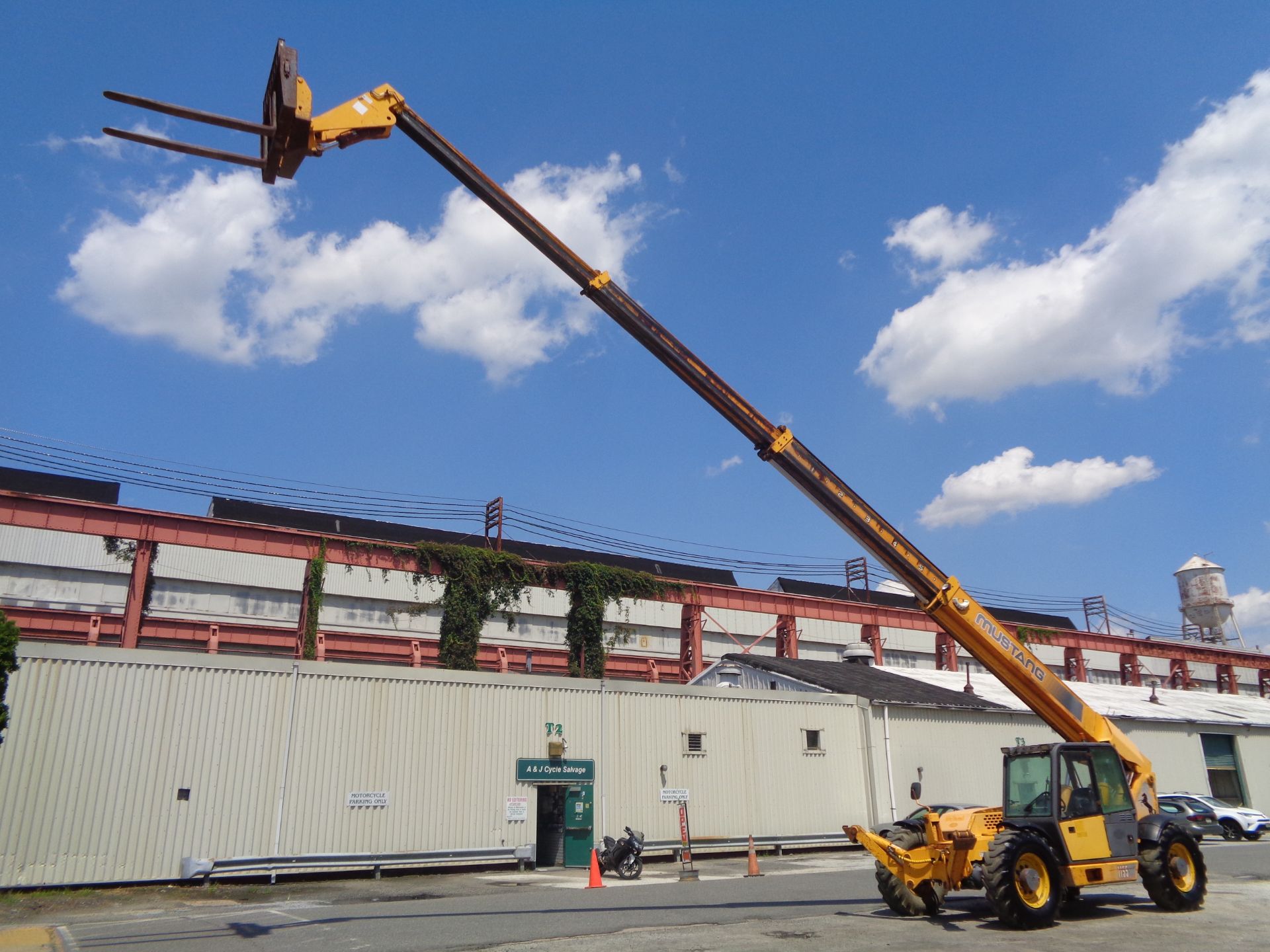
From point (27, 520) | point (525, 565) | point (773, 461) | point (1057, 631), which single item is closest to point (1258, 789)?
point (1057, 631)

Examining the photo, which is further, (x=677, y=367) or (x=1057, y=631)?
(x=1057, y=631)

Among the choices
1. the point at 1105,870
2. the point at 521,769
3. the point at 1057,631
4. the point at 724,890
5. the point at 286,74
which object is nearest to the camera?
the point at 286,74

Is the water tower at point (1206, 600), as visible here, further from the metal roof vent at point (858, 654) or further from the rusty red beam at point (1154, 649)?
the metal roof vent at point (858, 654)

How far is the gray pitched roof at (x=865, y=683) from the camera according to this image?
1055 inches

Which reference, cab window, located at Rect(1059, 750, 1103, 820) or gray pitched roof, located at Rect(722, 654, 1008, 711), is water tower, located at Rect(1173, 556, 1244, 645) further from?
cab window, located at Rect(1059, 750, 1103, 820)

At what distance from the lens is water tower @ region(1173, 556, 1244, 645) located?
65312 millimetres

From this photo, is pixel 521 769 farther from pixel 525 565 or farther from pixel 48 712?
pixel 525 565

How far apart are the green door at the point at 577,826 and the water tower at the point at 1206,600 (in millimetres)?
63110

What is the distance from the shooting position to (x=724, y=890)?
15.2 metres

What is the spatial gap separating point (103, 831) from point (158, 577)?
24.5 m

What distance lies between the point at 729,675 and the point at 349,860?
15.8m

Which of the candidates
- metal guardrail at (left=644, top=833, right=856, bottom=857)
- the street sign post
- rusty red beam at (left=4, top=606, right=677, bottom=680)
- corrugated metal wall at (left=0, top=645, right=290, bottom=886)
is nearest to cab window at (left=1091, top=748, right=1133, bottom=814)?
the street sign post

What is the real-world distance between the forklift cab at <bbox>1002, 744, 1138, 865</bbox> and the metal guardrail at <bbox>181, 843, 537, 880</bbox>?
36.1 ft

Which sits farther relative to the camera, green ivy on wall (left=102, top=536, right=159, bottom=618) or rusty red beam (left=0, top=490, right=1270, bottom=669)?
green ivy on wall (left=102, top=536, right=159, bottom=618)
